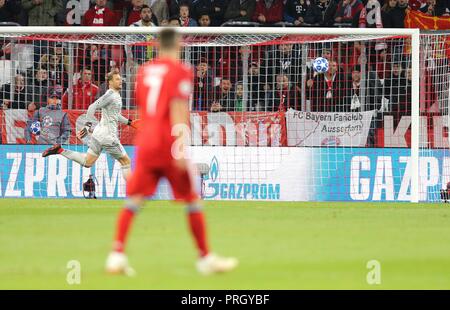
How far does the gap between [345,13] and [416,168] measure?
254 inches

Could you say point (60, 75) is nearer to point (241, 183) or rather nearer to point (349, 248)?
point (241, 183)

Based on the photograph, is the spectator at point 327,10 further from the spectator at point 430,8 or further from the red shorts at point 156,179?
the red shorts at point 156,179

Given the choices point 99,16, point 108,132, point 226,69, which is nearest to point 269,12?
point 226,69

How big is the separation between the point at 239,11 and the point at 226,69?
226 centimetres

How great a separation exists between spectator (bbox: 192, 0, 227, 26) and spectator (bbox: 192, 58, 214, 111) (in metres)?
2.19

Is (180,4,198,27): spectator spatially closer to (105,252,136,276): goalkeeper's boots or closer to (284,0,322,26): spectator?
(284,0,322,26): spectator

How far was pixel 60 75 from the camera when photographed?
24156 mm

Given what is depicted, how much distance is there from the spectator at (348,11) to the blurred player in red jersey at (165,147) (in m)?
17.4

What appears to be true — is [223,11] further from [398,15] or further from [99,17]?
[398,15]

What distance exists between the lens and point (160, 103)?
9766mm

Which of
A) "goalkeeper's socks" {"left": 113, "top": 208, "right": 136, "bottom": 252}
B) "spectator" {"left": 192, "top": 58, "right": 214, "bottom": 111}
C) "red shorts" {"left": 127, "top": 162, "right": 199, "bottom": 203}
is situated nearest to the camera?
"goalkeeper's socks" {"left": 113, "top": 208, "right": 136, "bottom": 252}

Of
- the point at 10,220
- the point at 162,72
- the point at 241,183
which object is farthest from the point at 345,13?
the point at 162,72

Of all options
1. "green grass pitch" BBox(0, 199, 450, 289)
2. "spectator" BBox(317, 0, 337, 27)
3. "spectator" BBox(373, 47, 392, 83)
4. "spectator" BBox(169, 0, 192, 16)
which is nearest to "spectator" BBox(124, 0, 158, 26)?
"spectator" BBox(169, 0, 192, 16)

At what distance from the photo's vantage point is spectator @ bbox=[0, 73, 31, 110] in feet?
77.9
